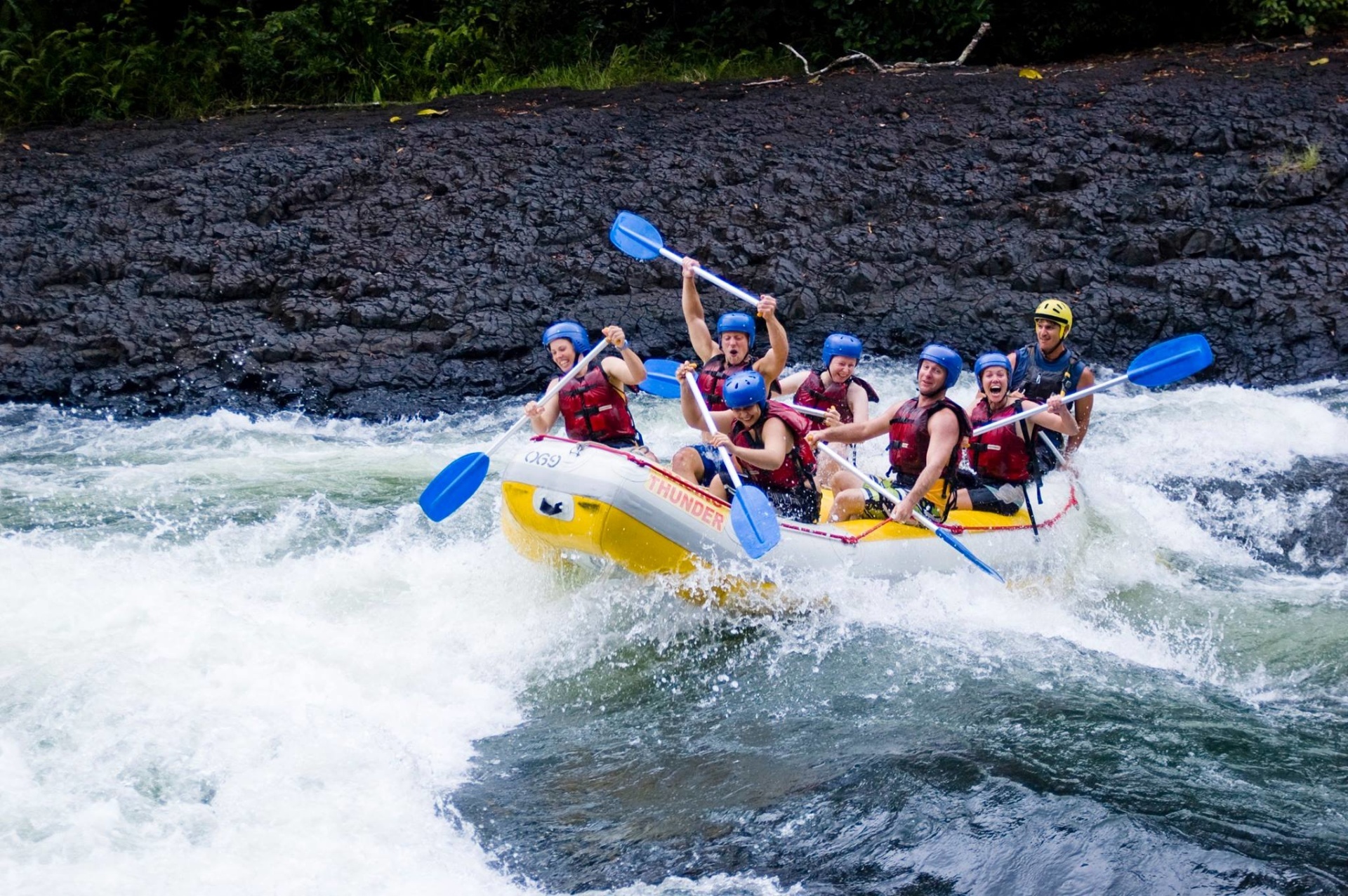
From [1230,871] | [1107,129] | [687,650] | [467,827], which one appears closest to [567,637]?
[687,650]

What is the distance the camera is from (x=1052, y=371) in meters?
7.81

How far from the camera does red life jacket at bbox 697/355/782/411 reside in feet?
23.5

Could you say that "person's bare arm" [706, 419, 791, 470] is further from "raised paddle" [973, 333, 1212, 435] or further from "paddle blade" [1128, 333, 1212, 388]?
"paddle blade" [1128, 333, 1212, 388]

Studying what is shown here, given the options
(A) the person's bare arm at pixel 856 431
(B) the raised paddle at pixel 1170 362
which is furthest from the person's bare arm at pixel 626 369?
(B) the raised paddle at pixel 1170 362

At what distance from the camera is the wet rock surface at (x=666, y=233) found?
421 inches

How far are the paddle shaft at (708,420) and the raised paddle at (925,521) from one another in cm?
59

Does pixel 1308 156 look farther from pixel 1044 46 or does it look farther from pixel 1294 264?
pixel 1044 46

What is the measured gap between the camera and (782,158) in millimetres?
12672

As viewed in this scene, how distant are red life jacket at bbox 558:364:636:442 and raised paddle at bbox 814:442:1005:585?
3.63ft

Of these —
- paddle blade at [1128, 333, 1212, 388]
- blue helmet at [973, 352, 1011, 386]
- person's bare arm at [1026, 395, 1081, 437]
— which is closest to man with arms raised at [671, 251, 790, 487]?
blue helmet at [973, 352, 1011, 386]

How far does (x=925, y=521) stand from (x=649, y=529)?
1.43 metres

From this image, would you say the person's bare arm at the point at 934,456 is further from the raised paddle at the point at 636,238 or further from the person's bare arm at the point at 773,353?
the raised paddle at the point at 636,238

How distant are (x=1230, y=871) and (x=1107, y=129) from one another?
9.86 m

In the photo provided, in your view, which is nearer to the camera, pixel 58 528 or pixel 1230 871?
pixel 1230 871
